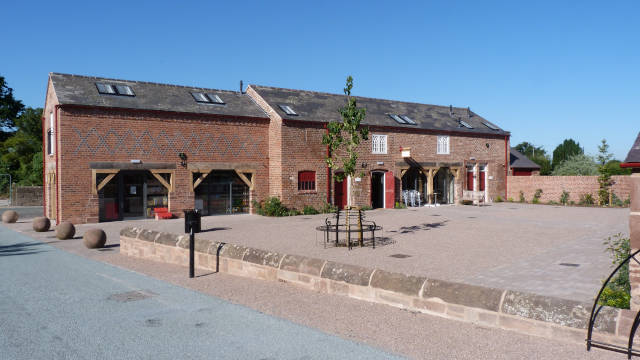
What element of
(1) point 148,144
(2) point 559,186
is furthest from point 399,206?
(1) point 148,144

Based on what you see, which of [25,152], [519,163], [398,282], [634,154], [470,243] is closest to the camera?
[634,154]

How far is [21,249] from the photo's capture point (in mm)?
13312

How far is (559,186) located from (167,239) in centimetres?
2483

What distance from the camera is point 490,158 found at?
98.9 feet

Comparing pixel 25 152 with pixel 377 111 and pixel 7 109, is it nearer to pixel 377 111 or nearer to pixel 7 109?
pixel 7 109

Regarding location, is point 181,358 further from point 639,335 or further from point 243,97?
point 243,97

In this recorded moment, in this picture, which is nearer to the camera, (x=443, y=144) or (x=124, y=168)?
(x=124, y=168)

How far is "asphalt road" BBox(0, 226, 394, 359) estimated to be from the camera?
4.91m

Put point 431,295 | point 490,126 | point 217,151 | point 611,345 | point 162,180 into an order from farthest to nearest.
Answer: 1. point 490,126
2. point 217,151
3. point 162,180
4. point 431,295
5. point 611,345

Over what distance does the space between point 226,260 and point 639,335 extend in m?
6.81

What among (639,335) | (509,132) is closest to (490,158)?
(509,132)

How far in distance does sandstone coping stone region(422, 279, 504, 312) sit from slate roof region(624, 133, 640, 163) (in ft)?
6.49

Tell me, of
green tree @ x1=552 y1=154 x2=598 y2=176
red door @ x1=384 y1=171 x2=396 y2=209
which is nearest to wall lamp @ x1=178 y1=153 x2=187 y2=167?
red door @ x1=384 y1=171 x2=396 y2=209

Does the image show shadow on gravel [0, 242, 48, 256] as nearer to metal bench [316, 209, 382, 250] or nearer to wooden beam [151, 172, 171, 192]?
wooden beam [151, 172, 171, 192]
